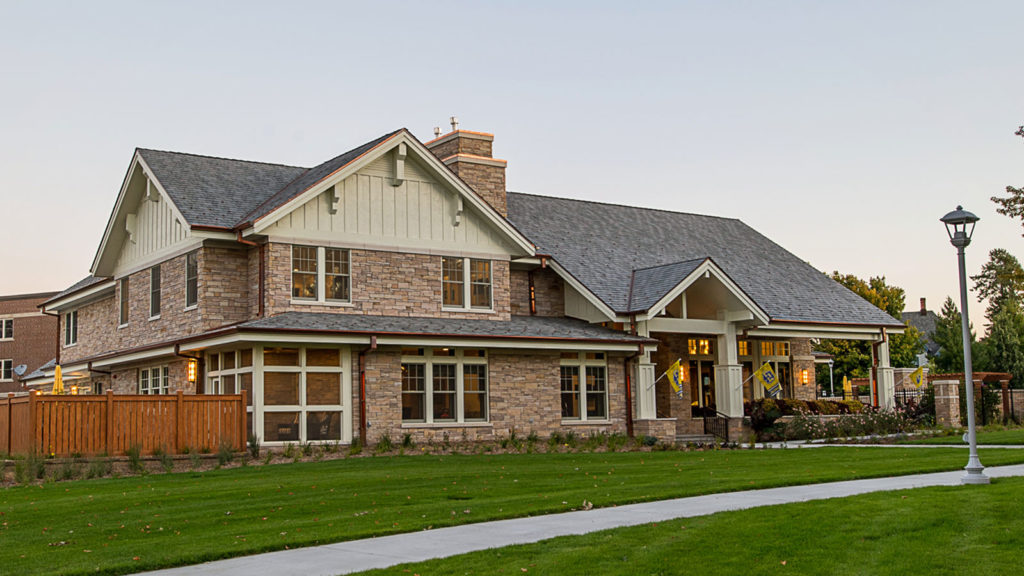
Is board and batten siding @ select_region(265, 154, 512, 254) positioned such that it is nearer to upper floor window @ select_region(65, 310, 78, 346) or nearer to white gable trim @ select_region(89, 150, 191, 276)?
white gable trim @ select_region(89, 150, 191, 276)

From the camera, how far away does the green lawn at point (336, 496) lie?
1110cm

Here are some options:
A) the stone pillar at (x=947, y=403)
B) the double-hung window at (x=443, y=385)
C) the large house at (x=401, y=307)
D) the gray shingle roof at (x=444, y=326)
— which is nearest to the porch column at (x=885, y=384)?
the stone pillar at (x=947, y=403)

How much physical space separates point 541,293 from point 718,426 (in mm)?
6712

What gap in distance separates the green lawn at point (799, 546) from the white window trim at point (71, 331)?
1219 inches

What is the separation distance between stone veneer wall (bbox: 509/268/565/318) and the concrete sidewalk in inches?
647

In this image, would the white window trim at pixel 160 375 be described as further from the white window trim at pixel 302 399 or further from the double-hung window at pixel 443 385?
the double-hung window at pixel 443 385

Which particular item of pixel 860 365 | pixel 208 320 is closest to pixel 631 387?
pixel 208 320

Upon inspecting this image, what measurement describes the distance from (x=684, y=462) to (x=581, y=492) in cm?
659

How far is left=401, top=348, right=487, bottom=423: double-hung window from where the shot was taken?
85.6 ft

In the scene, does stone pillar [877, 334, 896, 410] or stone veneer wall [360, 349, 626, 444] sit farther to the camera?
stone pillar [877, 334, 896, 410]

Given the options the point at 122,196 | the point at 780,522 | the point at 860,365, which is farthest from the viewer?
the point at 860,365

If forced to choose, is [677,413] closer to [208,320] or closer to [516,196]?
[516,196]

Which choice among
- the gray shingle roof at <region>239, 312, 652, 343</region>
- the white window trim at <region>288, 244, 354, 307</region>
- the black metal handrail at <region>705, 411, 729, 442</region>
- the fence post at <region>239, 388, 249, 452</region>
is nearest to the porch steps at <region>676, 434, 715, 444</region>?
the black metal handrail at <region>705, 411, 729, 442</region>

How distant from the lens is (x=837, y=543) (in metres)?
9.89
